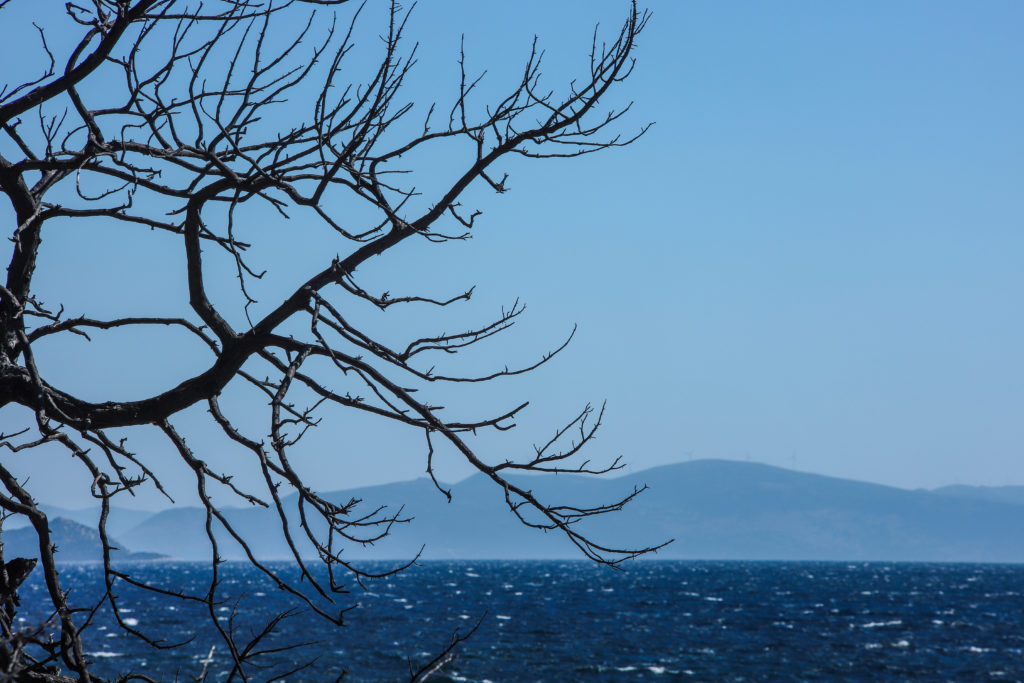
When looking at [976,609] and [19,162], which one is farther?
[976,609]

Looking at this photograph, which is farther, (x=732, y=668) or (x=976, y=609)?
(x=976, y=609)

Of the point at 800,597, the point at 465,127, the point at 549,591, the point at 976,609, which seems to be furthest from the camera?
the point at 549,591

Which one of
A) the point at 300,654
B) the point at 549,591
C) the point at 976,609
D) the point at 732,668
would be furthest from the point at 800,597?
the point at 300,654

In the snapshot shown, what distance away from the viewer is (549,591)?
76.8 meters

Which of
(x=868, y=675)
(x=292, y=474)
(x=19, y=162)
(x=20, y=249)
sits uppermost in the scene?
(x=19, y=162)

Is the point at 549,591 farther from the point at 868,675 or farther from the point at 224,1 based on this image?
the point at 224,1

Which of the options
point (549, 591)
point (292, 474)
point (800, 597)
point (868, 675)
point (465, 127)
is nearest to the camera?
point (292, 474)

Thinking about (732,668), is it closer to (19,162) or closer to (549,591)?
(19,162)

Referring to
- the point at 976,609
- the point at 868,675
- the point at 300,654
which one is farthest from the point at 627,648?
the point at 976,609

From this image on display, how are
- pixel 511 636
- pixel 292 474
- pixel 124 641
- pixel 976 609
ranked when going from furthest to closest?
1. pixel 976 609
2. pixel 511 636
3. pixel 124 641
4. pixel 292 474

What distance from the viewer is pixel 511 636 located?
39.3m

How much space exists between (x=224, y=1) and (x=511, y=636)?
37770mm

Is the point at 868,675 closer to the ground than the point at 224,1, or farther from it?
closer to the ground

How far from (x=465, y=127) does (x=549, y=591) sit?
75.8m
